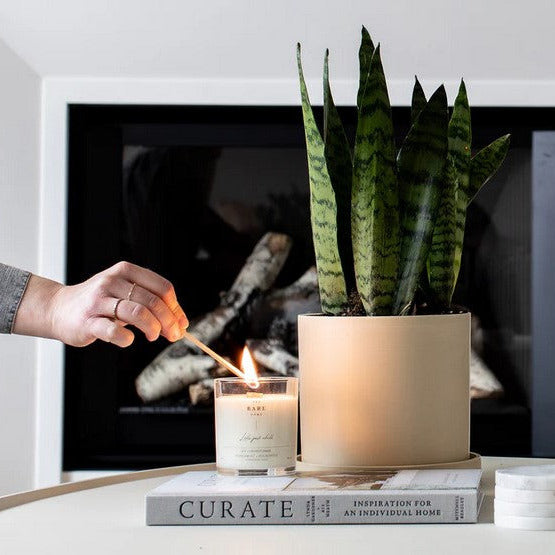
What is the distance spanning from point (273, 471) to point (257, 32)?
134 cm

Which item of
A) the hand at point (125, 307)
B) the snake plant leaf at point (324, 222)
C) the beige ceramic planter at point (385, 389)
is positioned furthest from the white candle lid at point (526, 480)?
the hand at point (125, 307)

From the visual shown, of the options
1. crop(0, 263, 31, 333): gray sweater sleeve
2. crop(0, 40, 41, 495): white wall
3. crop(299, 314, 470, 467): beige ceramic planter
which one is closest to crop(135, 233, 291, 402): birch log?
crop(0, 40, 41, 495): white wall

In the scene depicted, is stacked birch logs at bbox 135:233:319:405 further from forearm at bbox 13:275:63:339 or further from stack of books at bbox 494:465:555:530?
stack of books at bbox 494:465:555:530

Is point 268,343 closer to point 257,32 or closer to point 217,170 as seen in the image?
point 217,170

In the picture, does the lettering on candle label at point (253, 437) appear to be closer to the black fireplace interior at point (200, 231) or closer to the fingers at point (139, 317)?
the fingers at point (139, 317)

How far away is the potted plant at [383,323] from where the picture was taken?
85 centimetres

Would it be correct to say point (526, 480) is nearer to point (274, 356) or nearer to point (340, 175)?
point (340, 175)

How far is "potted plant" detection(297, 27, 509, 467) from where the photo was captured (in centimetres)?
85

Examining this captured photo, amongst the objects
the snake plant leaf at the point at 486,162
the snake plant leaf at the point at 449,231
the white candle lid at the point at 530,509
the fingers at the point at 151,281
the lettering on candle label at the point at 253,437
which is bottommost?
the white candle lid at the point at 530,509

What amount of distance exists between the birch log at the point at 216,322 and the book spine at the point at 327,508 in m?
1.42

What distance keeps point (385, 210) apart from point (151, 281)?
0.24 metres

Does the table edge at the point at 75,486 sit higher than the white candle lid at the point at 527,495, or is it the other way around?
the white candle lid at the point at 527,495

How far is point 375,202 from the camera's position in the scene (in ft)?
2.82

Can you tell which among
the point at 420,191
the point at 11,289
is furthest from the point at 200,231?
the point at 420,191
